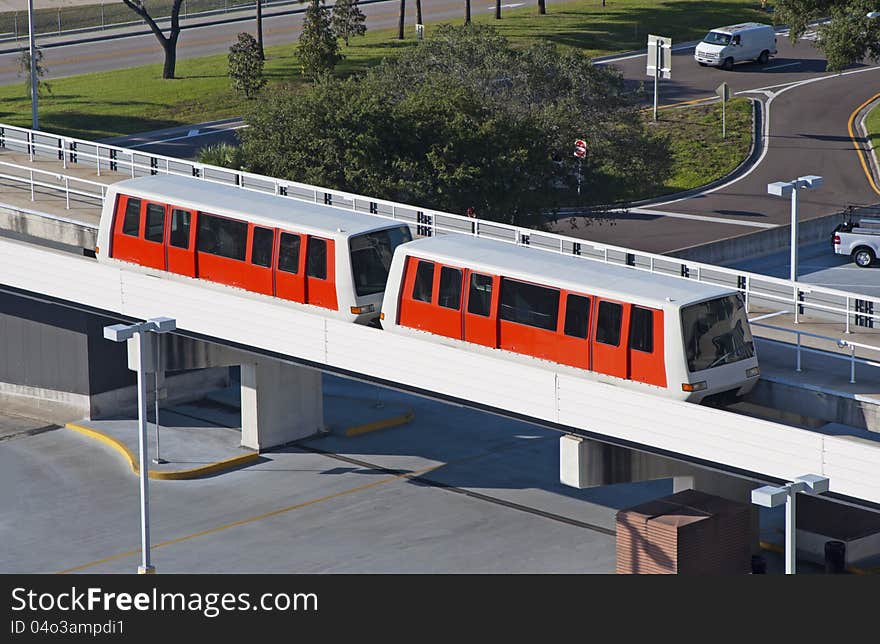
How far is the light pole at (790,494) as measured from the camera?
2278 cm

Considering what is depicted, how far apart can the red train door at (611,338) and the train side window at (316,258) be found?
655 centimetres

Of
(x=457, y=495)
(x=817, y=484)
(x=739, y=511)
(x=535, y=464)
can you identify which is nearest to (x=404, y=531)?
(x=457, y=495)

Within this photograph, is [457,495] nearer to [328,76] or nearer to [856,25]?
[328,76]

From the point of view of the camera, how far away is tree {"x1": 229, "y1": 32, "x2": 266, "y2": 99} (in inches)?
2884

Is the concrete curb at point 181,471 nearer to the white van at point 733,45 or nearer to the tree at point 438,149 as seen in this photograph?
the tree at point 438,149

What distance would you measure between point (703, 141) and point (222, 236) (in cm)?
4277

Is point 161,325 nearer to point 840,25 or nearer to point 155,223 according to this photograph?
point 155,223

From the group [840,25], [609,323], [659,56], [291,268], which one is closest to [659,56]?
[659,56]

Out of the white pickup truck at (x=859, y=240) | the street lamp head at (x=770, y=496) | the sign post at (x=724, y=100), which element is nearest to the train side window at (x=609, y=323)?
the street lamp head at (x=770, y=496)

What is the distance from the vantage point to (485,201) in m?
47.9

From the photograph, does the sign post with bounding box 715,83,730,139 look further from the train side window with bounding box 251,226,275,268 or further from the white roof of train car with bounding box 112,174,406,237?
the train side window with bounding box 251,226,275,268

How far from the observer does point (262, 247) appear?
3281 centimetres

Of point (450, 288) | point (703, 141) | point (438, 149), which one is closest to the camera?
point (450, 288)

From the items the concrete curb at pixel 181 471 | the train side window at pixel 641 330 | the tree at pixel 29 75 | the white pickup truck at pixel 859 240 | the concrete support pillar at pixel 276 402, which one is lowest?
the concrete curb at pixel 181 471
